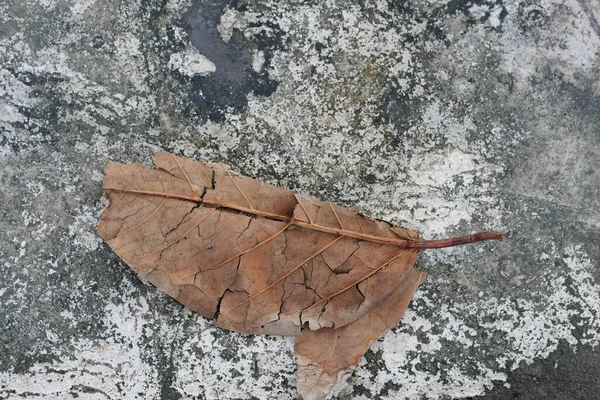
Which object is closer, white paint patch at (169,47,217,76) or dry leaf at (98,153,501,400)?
dry leaf at (98,153,501,400)

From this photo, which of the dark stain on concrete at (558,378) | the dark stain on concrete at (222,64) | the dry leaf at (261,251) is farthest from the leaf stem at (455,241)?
the dark stain on concrete at (222,64)

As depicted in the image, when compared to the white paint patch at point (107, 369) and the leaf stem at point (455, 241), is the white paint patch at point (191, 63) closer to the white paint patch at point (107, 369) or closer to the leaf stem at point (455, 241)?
the white paint patch at point (107, 369)

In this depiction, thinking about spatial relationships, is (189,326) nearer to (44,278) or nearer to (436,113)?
(44,278)

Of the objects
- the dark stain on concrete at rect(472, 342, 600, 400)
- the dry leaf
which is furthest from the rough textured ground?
the dry leaf

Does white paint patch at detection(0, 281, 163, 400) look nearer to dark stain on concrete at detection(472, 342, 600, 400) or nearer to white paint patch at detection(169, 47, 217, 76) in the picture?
white paint patch at detection(169, 47, 217, 76)

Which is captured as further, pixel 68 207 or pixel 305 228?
pixel 68 207

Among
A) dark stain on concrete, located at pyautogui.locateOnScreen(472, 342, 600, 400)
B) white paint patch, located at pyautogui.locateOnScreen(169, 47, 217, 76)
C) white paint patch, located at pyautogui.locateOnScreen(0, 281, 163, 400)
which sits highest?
white paint patch, located at pyautogui.locateOnScreen(169, 47, 217, 76)

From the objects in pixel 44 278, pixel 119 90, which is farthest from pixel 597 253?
pixel 44 278
